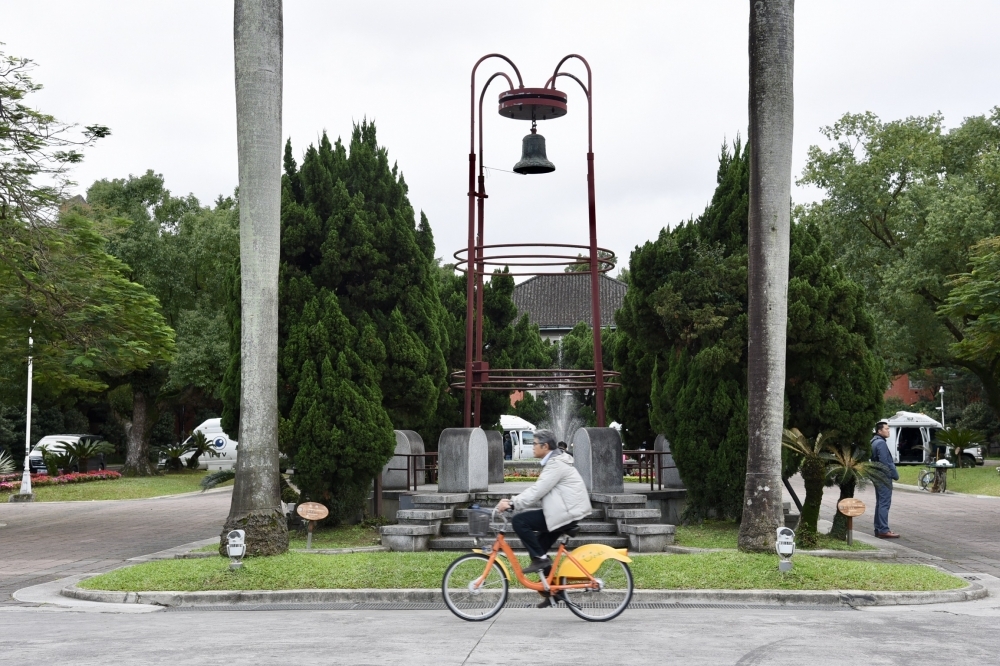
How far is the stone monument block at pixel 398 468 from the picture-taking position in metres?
18.8

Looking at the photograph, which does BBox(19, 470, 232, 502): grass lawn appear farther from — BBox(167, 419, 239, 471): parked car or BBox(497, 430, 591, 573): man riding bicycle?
BBox(497, 430, 591, 573): man riding bicycle

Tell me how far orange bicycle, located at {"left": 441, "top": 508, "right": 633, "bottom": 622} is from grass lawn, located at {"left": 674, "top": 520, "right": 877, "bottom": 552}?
4911 mm

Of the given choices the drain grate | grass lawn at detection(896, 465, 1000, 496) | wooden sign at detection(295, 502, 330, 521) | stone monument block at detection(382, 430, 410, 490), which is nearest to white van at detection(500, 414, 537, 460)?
grass lawn at detection(896, 465, 1000, 496)

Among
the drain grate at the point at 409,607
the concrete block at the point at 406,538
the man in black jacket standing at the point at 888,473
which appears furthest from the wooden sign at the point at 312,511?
the man in black jacket standing at the point at 888,473

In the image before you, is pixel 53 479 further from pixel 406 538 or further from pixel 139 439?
pixel 406 538

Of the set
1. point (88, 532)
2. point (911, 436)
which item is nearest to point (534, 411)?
point (911, 436)

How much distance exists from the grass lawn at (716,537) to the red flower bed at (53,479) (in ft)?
79.2

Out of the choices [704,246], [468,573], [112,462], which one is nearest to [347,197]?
[704,246]

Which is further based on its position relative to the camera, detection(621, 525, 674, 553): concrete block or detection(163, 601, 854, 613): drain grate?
detection(621, 525, 674, 553): concrete block

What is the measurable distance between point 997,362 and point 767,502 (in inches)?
683

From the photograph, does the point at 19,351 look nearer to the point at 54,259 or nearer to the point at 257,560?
the point at 54,259

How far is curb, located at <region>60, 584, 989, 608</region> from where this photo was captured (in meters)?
11.0

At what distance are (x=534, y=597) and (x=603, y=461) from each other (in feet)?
14.8

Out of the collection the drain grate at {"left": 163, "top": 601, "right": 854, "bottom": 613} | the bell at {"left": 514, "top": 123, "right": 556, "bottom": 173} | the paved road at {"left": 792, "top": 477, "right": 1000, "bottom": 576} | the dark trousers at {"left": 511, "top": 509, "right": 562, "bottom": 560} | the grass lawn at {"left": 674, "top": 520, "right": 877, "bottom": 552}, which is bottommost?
the paved road at {"left": 792, "top": 477, "right": 1000, "bottom": 576}
